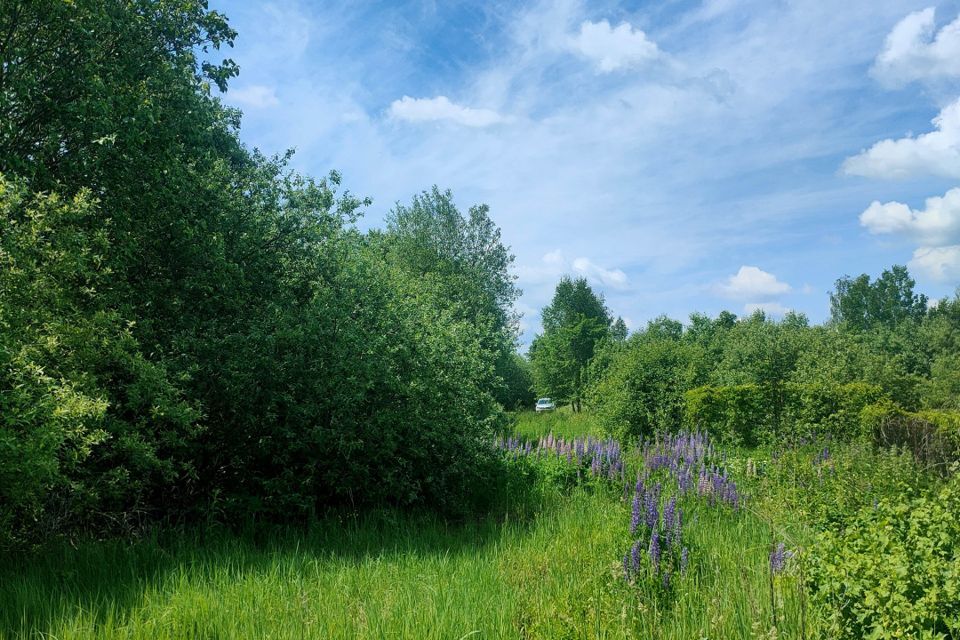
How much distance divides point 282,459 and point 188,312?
2.45 m

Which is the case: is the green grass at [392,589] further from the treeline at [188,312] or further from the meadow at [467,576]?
the treeline at [188,312]

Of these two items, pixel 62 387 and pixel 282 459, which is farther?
pixel 282 459

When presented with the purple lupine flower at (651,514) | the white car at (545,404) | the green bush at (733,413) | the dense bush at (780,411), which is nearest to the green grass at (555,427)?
the green bush at (733,413)

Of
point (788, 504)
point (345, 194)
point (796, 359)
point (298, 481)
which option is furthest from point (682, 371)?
point (298, 481)

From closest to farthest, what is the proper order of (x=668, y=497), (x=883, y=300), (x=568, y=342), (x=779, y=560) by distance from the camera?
(x=779, y=560)
(x=668, y=497)
(x=568, y=342)
(x=883, y=300)

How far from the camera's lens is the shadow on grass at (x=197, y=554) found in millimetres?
4551

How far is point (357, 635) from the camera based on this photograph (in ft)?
13.0

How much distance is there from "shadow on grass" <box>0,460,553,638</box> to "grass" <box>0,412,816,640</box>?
0.02 meters

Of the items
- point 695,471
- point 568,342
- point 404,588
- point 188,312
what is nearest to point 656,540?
point 404,588

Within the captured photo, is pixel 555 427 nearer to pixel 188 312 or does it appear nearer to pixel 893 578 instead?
pixel 188 312

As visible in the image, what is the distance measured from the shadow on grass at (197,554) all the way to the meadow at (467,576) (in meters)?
0.02

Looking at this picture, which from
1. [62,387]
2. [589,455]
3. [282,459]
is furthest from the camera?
[589,455]

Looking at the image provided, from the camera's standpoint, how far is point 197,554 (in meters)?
5.91

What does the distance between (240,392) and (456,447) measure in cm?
325
